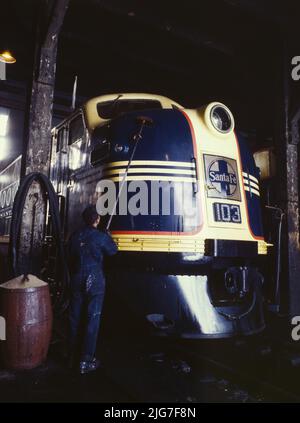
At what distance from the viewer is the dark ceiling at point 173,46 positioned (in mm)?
6492

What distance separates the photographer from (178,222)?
3.88m

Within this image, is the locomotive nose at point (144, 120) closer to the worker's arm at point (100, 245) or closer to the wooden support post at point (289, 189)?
the worker's arm at point (100, 245)

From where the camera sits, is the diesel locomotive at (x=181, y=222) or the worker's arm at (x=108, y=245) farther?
the diesel locomotive at (x=181, y=222)

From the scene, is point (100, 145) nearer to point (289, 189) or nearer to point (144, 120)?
point (144, 120)

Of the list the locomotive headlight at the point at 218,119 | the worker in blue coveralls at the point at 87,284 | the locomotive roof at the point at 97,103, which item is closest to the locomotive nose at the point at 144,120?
the locomotive headlight at the point at 218,119

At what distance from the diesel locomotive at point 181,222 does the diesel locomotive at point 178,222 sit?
0.01m

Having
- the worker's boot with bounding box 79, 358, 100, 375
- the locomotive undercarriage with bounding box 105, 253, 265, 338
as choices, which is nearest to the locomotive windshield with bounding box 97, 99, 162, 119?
the locomotive undercarriage with bounding box 105, 253, 265, 338

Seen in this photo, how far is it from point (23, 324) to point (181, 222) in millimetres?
1826

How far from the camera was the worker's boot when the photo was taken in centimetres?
338

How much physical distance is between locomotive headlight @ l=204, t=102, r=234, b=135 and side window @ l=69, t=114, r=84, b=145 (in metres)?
1.66

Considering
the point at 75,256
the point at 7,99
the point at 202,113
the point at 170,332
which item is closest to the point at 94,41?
the point at 7,99

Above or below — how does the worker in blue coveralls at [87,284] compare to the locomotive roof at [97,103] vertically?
below

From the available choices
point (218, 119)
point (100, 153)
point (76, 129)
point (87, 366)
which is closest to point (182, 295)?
point (87, 366)

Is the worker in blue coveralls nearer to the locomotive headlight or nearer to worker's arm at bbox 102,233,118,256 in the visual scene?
worker's arm at bbox 102,233,118,256
